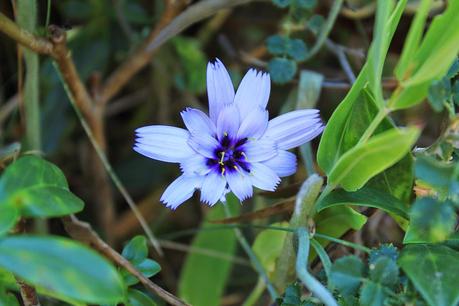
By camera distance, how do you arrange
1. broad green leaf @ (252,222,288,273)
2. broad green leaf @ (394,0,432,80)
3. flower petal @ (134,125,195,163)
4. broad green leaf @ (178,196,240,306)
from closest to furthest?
broad green leaf @ (394,0,432,80)
flower petal @ (134,125,195,163)
broad green leaf @ (252,222,288,273)
broad green leaf @ (178,196,240,306)

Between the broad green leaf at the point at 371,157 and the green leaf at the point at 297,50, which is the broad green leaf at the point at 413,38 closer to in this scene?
the broad green leaf at the point at 371,157

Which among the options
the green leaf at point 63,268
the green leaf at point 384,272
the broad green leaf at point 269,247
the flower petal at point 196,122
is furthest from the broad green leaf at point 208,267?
the green leaf at point 63,268

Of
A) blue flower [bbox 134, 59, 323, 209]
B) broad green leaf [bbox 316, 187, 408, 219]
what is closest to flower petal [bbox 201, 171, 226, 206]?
blue flower [bbox 134, 59, 323, 209]

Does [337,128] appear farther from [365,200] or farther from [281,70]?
[281,70]

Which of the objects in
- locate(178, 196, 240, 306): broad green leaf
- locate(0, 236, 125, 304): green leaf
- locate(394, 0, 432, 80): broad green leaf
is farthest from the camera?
locate(178, 196, 240, 306): broad green leaf

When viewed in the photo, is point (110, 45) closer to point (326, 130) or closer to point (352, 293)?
point (326, 130)

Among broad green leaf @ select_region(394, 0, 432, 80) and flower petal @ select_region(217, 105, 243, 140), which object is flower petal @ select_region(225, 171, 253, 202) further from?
broad green leaf @ select_region(394, 0, 432, 80)
